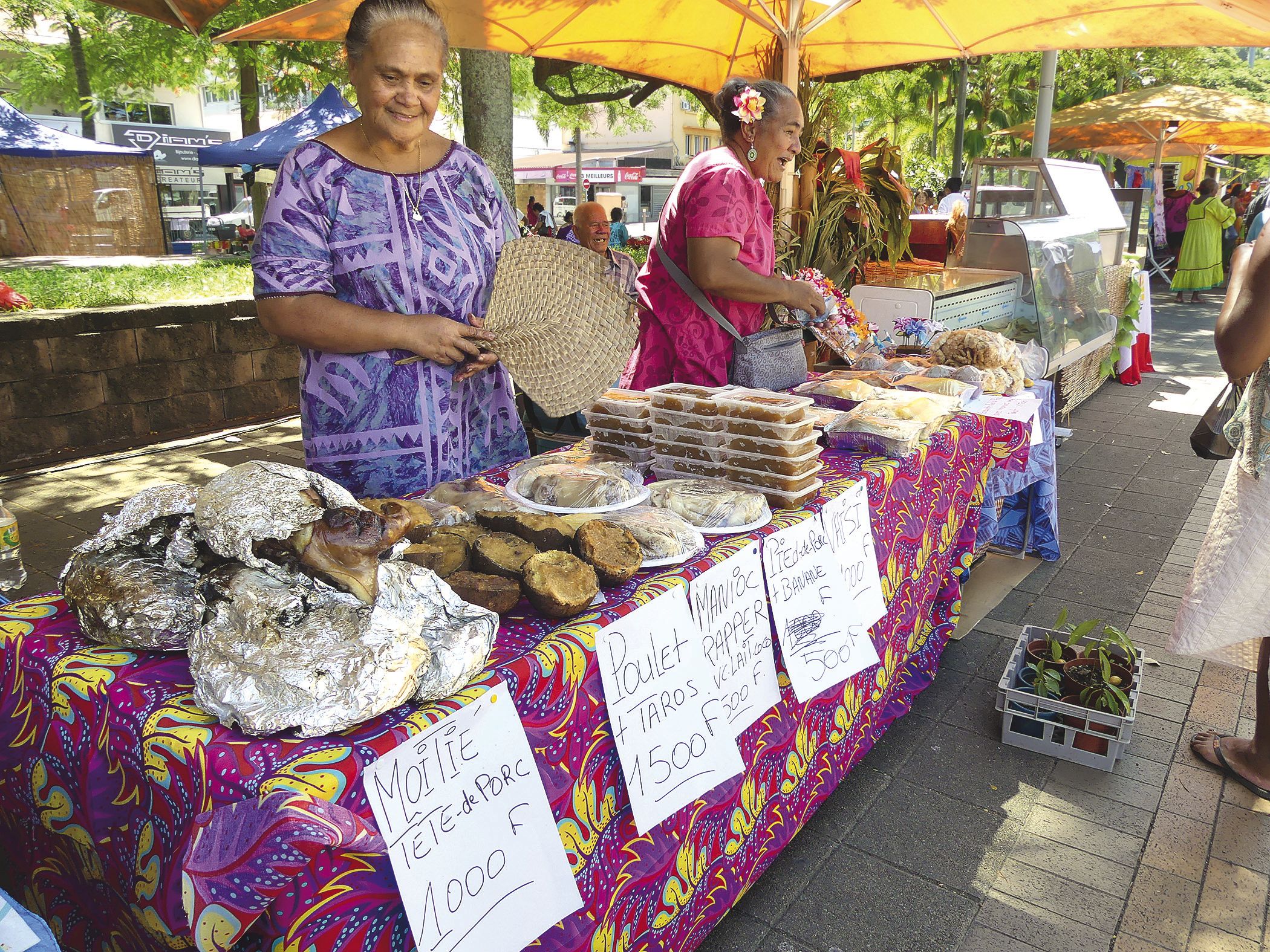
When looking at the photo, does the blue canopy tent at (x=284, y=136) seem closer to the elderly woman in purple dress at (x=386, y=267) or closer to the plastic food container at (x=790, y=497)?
the elderly woman in purple dress at (x=386, y=267)

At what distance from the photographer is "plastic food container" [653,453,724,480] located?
6.64 ft

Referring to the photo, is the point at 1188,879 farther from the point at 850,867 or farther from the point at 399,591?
the point at 399,591

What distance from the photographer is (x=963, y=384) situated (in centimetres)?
286

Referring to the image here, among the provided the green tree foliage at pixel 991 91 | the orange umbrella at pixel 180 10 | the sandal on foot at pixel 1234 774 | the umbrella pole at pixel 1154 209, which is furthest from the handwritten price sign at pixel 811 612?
the green tree foliage at pixel 991 91

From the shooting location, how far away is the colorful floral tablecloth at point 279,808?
0.97 m

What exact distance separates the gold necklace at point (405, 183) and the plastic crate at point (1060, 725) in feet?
7.23

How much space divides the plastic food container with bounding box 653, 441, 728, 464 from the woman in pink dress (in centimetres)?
77

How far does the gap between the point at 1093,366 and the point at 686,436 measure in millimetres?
6173

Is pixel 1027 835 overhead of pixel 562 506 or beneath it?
beneath

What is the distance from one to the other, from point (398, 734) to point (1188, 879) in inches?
84.7

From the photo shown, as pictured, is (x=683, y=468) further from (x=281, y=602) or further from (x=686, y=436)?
(x=281, y=602)

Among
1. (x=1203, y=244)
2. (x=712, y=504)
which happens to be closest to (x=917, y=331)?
(x=712, y=504)

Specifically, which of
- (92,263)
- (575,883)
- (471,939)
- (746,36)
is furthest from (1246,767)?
(92,263)

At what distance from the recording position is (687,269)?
2820 millimetres
